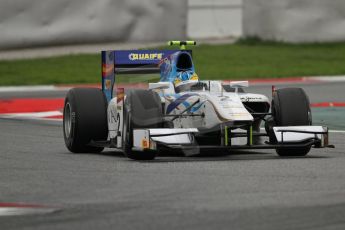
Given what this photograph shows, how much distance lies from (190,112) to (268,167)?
1.58 m

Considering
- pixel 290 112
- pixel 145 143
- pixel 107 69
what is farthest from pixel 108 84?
pixel 290 112

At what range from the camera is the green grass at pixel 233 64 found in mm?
28891

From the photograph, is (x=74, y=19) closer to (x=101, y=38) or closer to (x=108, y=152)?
(x=101, y=38)

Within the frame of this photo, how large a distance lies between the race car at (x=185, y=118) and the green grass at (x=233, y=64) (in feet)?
46.6


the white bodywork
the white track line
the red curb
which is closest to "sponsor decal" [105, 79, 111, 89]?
the white bodywork

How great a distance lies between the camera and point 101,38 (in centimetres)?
3256

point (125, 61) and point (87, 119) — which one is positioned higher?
point (125, 61)

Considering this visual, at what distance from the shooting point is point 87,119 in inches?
534

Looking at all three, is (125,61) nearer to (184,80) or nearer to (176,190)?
(184,80)

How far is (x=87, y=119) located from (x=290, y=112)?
2.43 metres

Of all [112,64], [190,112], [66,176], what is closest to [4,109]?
[112,64]

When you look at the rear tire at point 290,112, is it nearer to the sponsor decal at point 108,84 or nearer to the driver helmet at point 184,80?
the driver helmet at point 184,80

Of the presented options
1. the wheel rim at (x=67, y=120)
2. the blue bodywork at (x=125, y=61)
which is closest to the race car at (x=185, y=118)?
the wheel rim at (x=67, y=120)

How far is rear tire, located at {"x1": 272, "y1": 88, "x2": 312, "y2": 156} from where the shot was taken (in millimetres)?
12641
